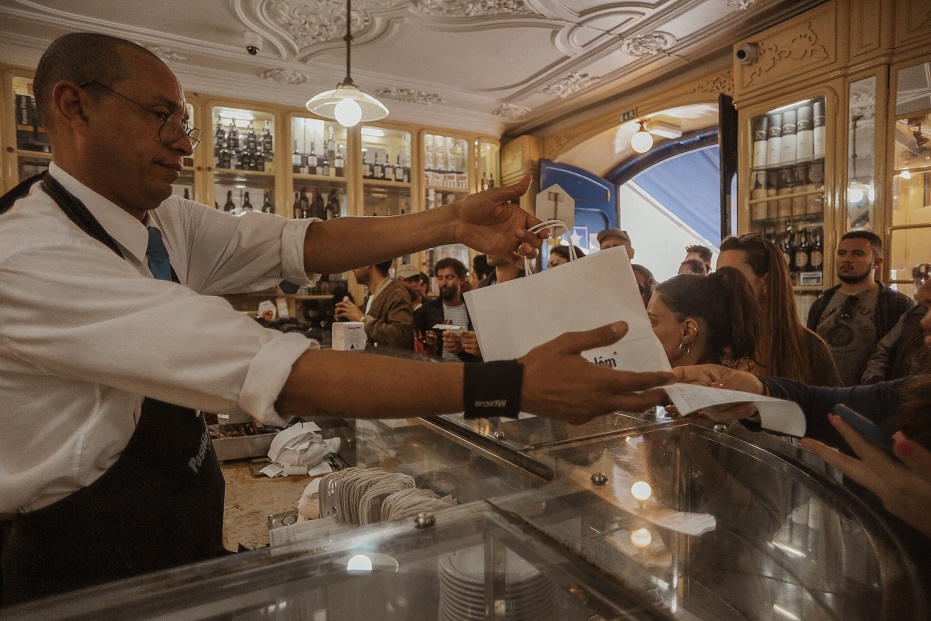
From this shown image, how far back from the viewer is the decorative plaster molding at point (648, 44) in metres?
4.10

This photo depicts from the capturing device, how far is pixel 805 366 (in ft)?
6.39

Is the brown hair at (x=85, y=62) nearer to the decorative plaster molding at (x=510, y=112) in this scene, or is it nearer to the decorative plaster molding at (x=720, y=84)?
the decorative plaster molding at (x=720, y=84)

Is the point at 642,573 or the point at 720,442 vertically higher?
the point at 720,442

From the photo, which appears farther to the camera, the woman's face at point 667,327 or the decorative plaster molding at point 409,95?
the decorative plaster molding at point 409,95

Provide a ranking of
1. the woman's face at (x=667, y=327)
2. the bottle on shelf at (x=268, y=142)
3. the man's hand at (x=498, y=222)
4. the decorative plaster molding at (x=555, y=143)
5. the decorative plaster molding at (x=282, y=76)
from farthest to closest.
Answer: the decorative plaster molding at (x=555, y=143), the bottle on shelf at (x=268, y=142), the decorative plaster molding at (x=282, y=76), the woman's face at (x=667, y=327), the man's hand at (x=498, y=222)

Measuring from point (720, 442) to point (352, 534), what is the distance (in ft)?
2.72

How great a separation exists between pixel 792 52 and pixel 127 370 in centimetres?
422

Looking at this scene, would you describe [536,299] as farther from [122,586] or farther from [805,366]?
[805,366]

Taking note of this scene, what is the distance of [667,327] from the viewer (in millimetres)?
1574

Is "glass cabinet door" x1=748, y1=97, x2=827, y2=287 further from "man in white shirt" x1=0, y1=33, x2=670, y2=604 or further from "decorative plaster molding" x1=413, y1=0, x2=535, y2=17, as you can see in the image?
"man in white shirt" x1=0, y1=33, x2=670, y2=604

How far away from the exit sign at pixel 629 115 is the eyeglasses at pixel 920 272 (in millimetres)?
2537

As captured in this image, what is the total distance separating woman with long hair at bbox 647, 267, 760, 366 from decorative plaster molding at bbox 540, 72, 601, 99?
3.68m

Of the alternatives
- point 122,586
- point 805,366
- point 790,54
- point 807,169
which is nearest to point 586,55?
point 790,54

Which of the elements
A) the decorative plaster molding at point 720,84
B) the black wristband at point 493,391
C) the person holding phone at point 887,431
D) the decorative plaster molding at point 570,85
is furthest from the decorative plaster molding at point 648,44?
the black wristband at point 493,391
